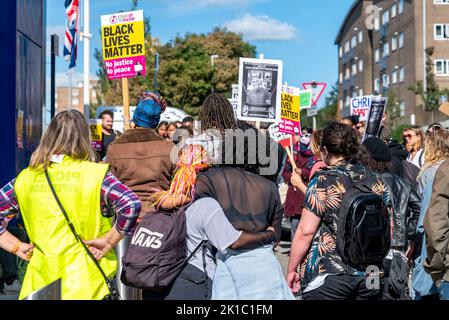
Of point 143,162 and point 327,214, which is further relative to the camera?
point 143,162

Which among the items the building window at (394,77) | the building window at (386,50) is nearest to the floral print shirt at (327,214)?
the building window at (394,77)

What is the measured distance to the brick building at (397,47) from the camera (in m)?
59.3

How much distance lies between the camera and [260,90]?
33.6 feet

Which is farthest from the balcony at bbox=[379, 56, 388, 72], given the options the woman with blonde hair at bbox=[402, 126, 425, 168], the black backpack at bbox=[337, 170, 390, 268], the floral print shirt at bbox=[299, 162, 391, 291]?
the black backpack at bbox=[337, 170, 390, 268]

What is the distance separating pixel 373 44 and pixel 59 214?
239ft

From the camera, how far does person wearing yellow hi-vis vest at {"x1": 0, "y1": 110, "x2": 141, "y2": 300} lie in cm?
427

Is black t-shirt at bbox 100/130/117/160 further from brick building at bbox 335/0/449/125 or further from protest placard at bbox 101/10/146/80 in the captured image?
brick building at bbox 335/0/449/125

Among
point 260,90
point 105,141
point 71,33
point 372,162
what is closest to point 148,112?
point 372,162

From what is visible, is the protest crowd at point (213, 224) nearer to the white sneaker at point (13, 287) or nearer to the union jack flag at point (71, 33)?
the white sneaker at point (13, 287)

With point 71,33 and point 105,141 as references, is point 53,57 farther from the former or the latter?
point 71,33

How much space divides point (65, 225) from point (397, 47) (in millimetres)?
63411

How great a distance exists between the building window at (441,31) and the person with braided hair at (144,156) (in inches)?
2231
